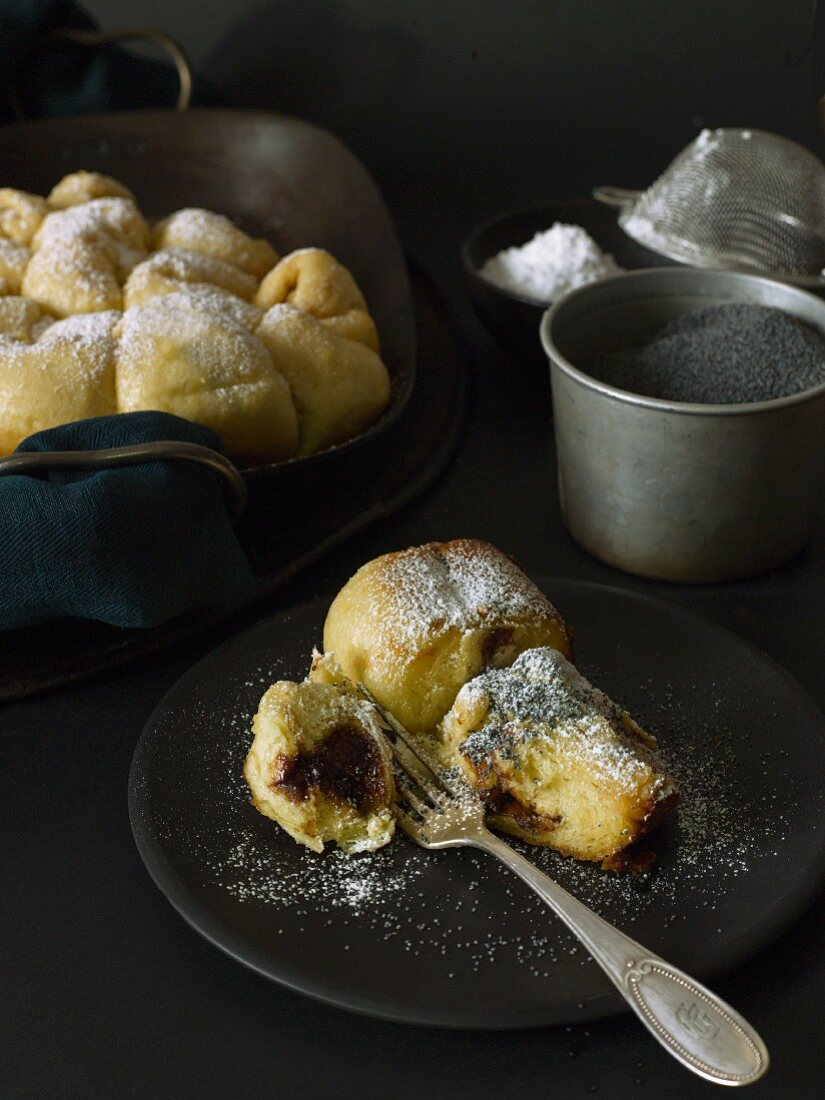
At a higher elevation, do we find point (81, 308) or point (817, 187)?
point (817, 187)

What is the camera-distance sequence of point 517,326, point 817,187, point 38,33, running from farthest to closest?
point 38,33 → point 817,187 → point 517,326

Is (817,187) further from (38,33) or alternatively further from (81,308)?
(38,33)

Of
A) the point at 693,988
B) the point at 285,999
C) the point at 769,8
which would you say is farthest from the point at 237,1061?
the point at 769,8

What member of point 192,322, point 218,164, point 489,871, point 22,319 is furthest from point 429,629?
point 218,164

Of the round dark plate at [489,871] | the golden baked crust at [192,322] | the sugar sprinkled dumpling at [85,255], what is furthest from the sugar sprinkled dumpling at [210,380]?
the round dark plate at [489,871]

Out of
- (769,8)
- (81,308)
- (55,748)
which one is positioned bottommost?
(55,748)

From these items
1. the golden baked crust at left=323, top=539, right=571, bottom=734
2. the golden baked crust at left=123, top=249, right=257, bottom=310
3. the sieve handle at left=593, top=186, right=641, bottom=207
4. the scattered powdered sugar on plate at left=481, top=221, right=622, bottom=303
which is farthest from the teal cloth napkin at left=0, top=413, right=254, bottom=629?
the sieve handle at left=593, top=186, right=641, bottom=207
